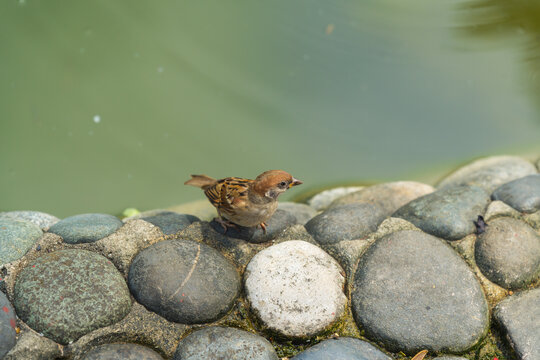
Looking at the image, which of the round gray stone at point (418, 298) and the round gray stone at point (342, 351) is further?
the round gray stone at point (418, 298)

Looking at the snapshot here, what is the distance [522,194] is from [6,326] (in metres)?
4.06

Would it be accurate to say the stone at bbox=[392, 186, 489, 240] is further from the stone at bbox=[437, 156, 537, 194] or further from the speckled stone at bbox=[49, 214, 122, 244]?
the speckled stone at bbox=[49, 214, 122, 244]

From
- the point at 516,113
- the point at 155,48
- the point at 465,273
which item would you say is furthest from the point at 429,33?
the point at 465,273

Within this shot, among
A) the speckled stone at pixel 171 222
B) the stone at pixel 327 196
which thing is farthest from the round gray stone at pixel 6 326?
the stone at pixel 327 196

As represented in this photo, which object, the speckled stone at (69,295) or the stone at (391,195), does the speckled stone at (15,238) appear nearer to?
the speckled stone at (69,295)

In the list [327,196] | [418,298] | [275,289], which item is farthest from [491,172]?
[275,289]

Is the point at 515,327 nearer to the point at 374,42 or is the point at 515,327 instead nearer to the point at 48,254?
the point at 48,254

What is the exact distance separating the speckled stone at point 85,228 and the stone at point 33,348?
30.5 inches

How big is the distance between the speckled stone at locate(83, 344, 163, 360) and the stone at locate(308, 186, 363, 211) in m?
2.88

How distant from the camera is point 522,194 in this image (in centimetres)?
414

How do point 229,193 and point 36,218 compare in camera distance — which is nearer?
point 229,193

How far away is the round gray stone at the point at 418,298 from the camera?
3275 mm


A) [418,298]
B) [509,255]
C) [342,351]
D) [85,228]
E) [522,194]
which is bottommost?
[342,351]

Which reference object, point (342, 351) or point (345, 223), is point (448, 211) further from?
point (342, 351)
